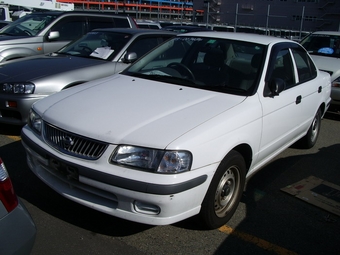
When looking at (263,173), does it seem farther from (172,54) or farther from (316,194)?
(172,54)

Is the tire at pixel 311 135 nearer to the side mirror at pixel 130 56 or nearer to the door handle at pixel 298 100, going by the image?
the door handle at pixel 298 100

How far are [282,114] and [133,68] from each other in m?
1.82

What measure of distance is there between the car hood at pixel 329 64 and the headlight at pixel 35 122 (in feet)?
19.8

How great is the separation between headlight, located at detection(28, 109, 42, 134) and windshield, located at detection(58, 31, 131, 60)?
9.12 feet

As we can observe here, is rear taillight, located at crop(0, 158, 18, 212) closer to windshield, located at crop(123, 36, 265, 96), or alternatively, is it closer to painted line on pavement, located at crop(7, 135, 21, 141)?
windshield, located at crop(123, 36, 265, 96)

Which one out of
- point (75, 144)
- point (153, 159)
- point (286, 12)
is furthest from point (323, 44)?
point (286, 12)

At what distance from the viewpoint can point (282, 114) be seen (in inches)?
158

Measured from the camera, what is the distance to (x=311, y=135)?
17.9 feet

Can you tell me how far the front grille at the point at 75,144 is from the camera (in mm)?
2879

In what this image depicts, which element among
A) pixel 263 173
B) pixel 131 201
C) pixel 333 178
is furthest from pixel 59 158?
pixel 333 178

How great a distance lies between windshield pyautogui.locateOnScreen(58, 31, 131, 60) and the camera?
624cm

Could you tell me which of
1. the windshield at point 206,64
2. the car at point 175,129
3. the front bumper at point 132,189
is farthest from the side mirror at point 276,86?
the front bumper at point 132,189

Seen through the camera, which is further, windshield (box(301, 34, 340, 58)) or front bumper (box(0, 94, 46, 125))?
windshield (box(301, 34, 340, 58))

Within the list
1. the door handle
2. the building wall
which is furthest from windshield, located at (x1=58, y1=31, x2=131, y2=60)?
the building wall
